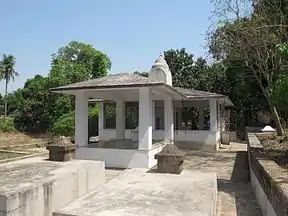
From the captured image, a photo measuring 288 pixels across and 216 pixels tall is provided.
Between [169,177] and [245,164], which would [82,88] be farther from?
[245,164]

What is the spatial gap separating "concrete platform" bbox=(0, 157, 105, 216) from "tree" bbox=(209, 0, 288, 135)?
307 inches

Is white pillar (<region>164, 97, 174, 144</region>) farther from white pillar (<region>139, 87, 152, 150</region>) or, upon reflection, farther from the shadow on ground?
white pillar (<region>139, 87, 152, 150</region>)

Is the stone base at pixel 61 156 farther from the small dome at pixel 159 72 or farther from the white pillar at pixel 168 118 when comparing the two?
the small dome at pixel 159 72

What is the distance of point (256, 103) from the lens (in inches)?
1045

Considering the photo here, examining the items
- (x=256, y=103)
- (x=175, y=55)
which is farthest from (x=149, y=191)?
(x=175, y=55)

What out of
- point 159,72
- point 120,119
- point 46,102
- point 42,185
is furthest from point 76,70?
point 42,185

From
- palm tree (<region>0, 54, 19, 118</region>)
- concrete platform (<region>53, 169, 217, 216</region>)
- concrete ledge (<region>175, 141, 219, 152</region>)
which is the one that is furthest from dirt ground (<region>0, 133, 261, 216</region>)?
palm tree (<region>0, 54, 19, 118</region>)

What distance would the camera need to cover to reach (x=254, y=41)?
13.3 meters

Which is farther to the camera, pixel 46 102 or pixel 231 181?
pixel 46 102

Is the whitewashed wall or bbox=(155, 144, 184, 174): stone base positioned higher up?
the whitewashed wall

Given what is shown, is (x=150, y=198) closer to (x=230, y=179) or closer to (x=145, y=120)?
(x=230, y=179)

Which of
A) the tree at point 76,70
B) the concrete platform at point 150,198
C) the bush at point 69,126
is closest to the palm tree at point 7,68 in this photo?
the tree at point 76,70

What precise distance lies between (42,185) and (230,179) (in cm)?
708

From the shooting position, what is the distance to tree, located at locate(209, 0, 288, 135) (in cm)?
1268
